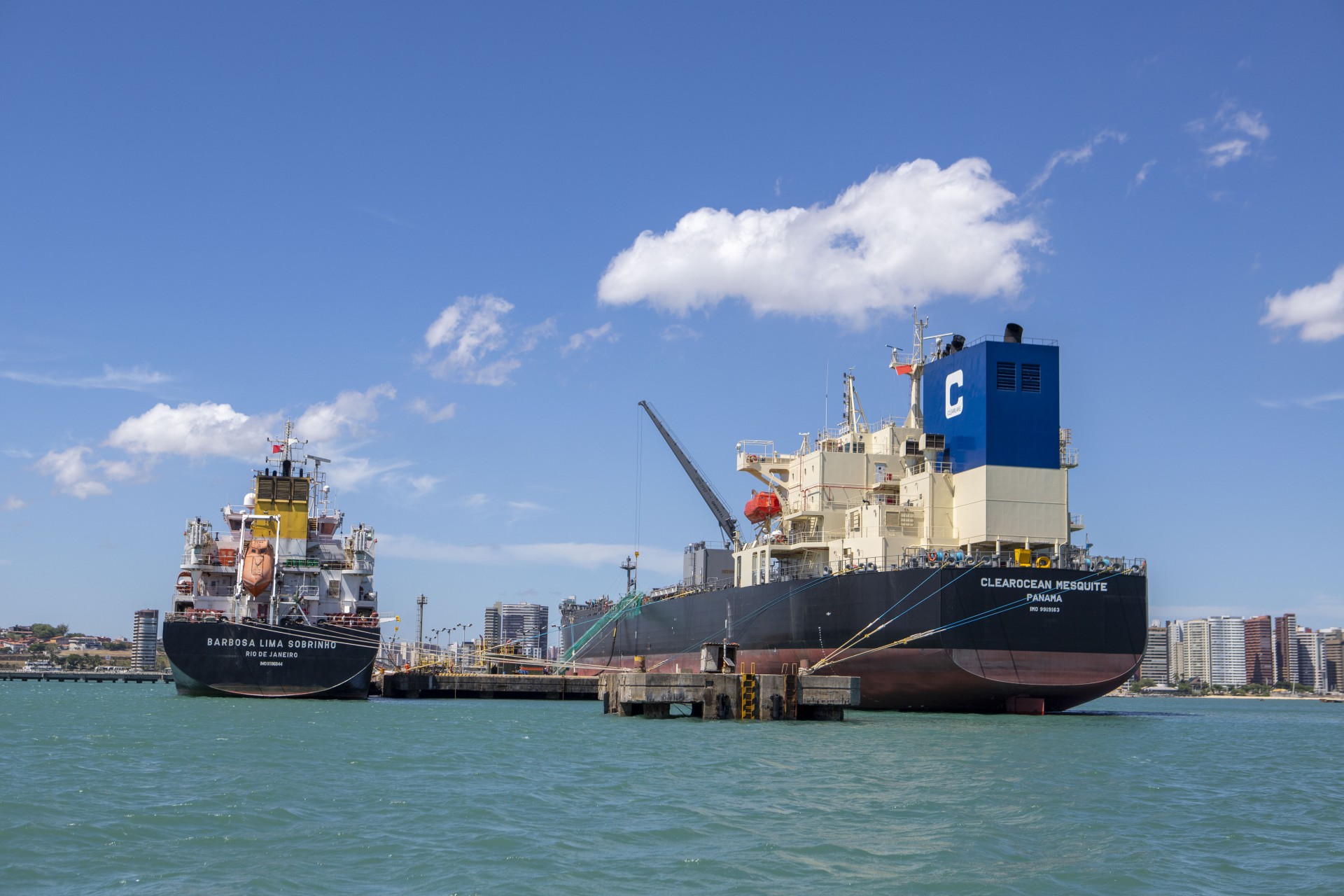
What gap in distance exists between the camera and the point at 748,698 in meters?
33.3

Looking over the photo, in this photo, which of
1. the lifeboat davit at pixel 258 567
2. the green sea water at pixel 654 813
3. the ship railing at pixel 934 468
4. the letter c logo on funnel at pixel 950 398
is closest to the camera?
the green sea water at pixel 654 813

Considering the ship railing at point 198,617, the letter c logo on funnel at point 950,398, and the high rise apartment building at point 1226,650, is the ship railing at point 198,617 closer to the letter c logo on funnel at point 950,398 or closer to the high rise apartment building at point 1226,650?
the letter c logo on funnel at point 950,398

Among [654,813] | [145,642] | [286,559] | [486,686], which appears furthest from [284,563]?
[145,642]

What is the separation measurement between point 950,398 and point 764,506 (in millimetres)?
9636

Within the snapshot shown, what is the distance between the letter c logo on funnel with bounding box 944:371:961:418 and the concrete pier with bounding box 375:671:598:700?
949 inches

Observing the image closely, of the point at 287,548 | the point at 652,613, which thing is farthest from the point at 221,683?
the point at 652,613

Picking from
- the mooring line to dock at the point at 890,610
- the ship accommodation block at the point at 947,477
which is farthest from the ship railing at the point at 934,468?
the mooring line to dock at the point at 890,610

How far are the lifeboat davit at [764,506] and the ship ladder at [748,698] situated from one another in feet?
50.4

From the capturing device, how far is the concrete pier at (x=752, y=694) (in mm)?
32812

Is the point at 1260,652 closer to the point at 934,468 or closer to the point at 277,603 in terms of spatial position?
the point at 934,468

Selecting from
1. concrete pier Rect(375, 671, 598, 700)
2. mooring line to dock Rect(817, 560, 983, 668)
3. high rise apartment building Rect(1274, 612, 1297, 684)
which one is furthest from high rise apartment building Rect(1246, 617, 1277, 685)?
mooring line to dock Rect(817, 560, 983, 668)

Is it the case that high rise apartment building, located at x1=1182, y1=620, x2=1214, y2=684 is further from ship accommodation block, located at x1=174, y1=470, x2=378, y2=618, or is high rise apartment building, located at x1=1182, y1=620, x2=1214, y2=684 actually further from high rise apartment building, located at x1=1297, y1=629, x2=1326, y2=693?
ship accommodation block, located at x1=174, y1=470, x2=378, y2=618

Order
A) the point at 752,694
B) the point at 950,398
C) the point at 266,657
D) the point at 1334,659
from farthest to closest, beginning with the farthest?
the point at 1334,659, the point at 950,398, the point at 266,657, the point at 752,694

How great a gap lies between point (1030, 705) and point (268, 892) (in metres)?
29.4
